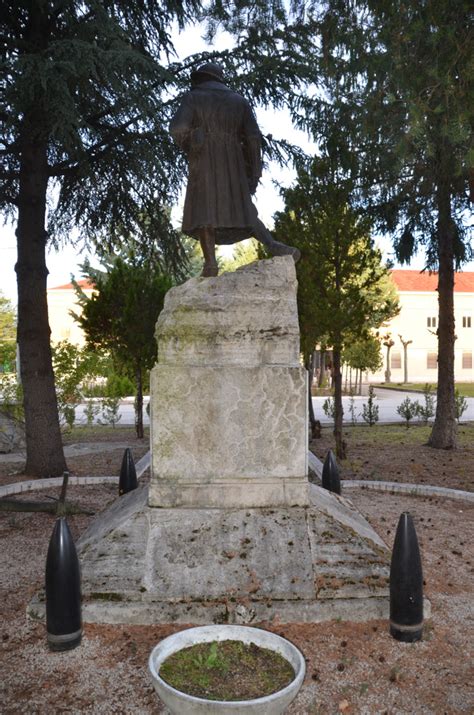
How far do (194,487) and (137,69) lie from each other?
6348 mm

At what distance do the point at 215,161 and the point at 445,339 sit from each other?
32.2 feet

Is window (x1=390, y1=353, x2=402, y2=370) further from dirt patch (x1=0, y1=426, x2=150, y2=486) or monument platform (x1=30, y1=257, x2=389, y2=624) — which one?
monument platform (x1=30, y1=257, x2=389, y2=624)

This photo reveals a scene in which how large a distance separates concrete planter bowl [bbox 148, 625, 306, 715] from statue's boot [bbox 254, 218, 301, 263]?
2936 mm

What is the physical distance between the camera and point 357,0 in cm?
738

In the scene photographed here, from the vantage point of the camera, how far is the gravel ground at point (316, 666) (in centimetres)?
302

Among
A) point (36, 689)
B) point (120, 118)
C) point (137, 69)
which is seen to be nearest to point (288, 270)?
point (36, 689)

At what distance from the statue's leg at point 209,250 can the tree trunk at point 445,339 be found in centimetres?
915

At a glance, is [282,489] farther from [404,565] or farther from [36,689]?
[36,689]

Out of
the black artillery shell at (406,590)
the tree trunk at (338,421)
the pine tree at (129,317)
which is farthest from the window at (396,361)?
the black artillery shell at (406,590)

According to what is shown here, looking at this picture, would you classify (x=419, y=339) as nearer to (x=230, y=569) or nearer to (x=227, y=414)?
(x=227, y=414)

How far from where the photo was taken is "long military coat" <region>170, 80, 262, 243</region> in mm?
4625

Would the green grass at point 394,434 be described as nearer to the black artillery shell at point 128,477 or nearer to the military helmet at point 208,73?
the black artillery shell at point 128,477

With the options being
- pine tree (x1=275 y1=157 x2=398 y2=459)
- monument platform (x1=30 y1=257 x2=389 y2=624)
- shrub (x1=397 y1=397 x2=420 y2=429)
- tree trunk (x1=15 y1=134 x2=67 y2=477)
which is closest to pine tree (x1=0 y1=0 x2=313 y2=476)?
tree trunk (x1=15 y1=134 x2=67 y2=477)

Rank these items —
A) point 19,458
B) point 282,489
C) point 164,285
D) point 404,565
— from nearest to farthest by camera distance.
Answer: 1. point 404,565
2. point 282,489
3. point 19,458
4. point 164,285
